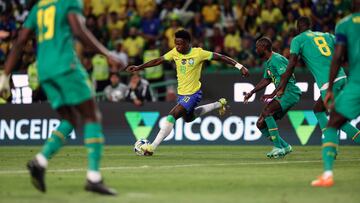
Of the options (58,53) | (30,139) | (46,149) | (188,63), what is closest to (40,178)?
(46,149)

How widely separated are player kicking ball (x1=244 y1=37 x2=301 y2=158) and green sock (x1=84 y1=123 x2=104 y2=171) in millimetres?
8031

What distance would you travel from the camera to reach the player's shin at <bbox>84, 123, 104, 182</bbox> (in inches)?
436

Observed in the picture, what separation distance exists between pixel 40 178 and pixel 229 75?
49.7ft

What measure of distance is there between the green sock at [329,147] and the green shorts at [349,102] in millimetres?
283

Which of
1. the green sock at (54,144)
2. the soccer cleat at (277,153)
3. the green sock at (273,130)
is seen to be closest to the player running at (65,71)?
the green sock at (54,144)

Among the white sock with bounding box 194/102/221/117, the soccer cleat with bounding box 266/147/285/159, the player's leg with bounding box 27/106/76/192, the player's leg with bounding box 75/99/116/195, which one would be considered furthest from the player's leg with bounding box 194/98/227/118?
the player's leg with bounding box 75/99/116/195

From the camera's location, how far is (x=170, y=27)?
29969mm

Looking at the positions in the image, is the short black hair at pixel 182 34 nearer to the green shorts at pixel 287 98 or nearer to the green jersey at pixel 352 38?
the green shorts at pixel 287 98

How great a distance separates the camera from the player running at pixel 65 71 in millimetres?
11172

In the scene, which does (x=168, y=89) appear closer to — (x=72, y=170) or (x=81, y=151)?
(x=81, y=151)

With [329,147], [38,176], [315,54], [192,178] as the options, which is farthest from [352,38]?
[315,54]

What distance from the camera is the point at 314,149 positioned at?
2234 centimetres

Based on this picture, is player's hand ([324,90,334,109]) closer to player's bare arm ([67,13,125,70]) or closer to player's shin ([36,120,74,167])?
player's bare arm ([67,13,125,70])

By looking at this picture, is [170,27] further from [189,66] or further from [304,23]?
[304,23]
